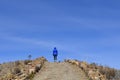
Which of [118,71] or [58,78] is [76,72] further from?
[118,71]

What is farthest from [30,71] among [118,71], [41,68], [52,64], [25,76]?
[118,71]

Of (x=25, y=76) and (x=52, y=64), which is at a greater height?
(x=52, y=64)

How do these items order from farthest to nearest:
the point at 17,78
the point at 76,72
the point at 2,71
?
the point at 2,71 < the point at 76,72 < the point at 17,78

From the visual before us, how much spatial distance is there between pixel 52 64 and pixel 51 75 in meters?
7.02

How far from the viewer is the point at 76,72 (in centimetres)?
3597

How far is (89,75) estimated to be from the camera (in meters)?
33.3

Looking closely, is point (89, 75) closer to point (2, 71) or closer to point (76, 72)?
point (76, 72)

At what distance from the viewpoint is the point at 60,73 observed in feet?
115

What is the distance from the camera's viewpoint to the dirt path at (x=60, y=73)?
109 feet

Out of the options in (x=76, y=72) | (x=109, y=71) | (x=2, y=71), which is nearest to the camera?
(x=76, y=72)

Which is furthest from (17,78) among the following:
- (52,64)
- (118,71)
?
(118,71)

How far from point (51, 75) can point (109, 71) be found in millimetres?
7276

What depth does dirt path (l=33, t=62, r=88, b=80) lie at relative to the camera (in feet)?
109

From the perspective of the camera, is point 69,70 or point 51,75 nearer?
point 51,75
